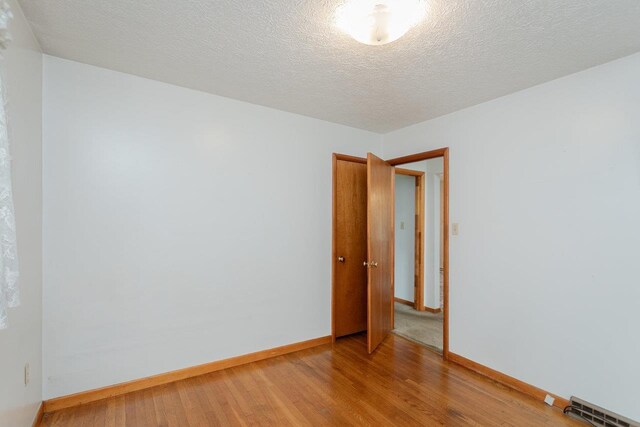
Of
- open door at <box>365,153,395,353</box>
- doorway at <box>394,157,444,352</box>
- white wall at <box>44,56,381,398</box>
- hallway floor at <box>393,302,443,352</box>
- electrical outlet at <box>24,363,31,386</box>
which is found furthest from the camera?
doorway at <box>394,157,444,352</box>

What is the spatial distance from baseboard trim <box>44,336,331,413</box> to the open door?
2.41 feet

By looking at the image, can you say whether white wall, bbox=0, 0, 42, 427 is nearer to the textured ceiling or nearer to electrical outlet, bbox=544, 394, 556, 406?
the textured ceiling

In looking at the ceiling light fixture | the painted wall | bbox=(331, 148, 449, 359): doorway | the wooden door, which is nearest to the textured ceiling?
the ceiling light fixture

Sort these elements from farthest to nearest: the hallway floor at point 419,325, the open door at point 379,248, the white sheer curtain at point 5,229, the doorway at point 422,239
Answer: the doorway at point 422,239 < the hallway floor at point 419,325 < the open door at point 379,248 < the white sheer curtain at point 5,229

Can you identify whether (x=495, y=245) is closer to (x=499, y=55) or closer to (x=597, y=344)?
(x=597, y=344)

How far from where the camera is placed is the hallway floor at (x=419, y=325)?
336 cm

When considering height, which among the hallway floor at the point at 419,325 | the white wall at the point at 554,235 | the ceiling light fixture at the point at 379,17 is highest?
the ceiling light fixture at the point at 379,17

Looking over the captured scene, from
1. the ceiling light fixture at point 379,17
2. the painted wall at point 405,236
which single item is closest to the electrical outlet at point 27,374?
the ceiling light fixture at point 379,17

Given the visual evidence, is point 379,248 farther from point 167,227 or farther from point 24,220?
point 24,220

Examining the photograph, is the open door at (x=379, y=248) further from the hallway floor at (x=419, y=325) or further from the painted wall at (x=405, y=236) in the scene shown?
the painted wall at (x=405, y=236)

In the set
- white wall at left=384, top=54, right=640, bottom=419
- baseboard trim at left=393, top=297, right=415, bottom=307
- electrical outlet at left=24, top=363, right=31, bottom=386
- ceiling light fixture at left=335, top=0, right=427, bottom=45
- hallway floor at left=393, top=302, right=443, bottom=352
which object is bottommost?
hallway floor at left=393, top=302, right=443, bottom=352

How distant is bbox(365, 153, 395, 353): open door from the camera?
9.77 feet

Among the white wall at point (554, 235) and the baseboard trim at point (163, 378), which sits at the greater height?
the white wall at point (554, 235)

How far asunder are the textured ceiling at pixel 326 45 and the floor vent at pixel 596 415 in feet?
7.54
